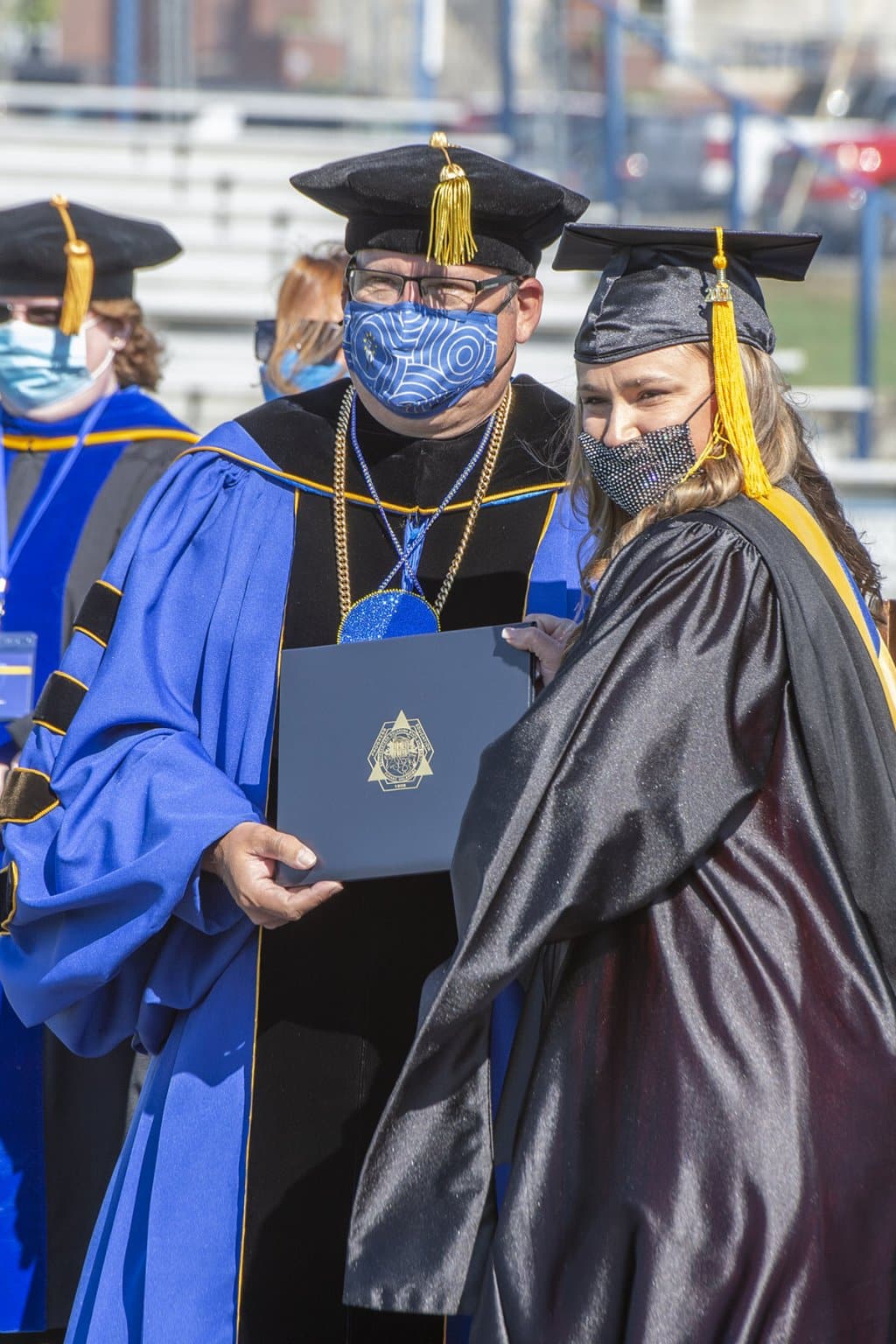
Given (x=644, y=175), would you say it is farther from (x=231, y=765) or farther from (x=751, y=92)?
(x=751, y=92)

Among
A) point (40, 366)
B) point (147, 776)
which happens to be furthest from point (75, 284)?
point (147, 776)

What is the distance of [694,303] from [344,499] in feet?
2.70

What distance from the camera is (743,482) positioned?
2279 mm

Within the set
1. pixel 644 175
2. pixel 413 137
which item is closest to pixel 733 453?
pixel 644 175

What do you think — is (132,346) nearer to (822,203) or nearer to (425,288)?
(425,288)

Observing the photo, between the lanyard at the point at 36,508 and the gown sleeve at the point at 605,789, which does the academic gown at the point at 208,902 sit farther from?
the lanyard at the point at 36,508

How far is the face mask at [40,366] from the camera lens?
14.2 feet

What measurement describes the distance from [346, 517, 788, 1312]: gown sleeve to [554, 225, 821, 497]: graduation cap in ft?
0.69

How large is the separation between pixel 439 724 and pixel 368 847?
19cm

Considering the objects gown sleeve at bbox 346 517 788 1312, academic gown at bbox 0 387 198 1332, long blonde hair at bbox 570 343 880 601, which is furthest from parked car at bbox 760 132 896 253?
gown sleeve at bbox 346 517 788 1312

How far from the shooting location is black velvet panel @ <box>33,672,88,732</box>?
2938mm

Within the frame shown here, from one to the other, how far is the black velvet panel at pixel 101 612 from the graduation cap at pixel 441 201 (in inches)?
26.6

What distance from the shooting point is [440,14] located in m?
10.8

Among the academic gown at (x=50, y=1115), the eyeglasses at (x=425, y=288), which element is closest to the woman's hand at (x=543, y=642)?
the eyeglasses at (x=425, y=288)
